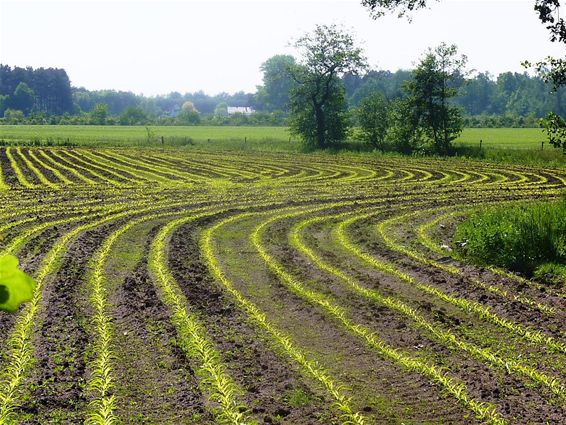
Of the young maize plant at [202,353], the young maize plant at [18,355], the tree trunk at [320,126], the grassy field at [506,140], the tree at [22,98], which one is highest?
→ the tree at [22,98]

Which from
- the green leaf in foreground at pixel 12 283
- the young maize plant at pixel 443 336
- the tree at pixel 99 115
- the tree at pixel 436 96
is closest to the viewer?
the green leaf in foreground at pixel 12 283

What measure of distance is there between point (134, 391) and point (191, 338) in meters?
1.82

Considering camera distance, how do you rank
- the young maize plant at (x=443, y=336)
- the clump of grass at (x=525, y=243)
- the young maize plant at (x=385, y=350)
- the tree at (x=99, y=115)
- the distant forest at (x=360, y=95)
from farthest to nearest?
the distant forest at (x=360, y=95)
the tree at (x=99, y=115)
the clump of grass at (x=525, y=243)
the young maize plant at (x=443, y=336)
the young maize plant at (x=385, y=350)

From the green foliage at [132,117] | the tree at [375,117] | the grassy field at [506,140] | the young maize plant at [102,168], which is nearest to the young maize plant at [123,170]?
the young maize plant at [102,168]

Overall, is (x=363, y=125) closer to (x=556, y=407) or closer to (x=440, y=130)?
(x=440, y=130)

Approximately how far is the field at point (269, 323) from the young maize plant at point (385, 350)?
0.12ft

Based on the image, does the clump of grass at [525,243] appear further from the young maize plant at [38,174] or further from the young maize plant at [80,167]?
the young maize plant at [38,174]

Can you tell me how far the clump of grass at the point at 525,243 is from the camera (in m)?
13.4

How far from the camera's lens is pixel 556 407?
7547 millimetres

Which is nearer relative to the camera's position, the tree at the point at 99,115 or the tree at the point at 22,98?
the tree at the point at 99,115

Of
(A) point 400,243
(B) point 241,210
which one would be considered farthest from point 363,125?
(A) point 400,243

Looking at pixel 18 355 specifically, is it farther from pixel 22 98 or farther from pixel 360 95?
pixel 22 98

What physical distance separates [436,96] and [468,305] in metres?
39.8

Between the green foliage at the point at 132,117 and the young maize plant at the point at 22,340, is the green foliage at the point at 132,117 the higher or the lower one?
the higher one
